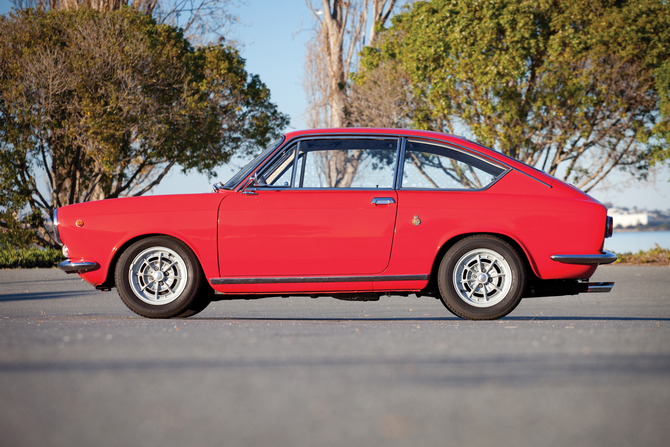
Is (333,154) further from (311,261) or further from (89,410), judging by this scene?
(89,410)

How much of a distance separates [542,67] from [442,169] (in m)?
13.6

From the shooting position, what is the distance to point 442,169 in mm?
5723

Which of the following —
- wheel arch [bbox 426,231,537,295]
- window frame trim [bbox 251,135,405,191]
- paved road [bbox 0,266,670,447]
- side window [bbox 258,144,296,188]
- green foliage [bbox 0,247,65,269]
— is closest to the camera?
paved road [bbox 0,266,670,447]

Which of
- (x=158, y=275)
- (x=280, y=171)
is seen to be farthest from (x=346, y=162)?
(x=158, y=275)

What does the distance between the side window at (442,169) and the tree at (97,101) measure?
12.7 metres

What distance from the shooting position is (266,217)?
5309mm

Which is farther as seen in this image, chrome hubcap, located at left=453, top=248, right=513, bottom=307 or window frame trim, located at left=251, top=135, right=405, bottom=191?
window frame trim, located at left=251, top=135, right=405, bottom=191

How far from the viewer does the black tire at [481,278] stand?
17.4 feet

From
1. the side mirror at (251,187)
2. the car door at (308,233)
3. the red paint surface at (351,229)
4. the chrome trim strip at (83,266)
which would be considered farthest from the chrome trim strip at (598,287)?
the chrome trim strip at (83,266)

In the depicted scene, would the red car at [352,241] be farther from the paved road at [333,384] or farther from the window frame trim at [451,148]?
the paved road at [333,384]

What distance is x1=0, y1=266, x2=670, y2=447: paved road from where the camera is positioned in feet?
7.32

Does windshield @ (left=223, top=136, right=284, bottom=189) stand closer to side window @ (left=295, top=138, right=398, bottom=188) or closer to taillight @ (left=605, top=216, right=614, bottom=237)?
side window @ (left=295, top=138, right=398, bottom=188)

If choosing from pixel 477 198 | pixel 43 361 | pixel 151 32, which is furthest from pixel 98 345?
pixel 151 32

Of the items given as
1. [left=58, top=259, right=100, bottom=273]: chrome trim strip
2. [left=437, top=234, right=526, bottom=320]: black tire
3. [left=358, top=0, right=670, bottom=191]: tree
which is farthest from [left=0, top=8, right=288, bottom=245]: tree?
[left=437, top=234, right=526, bottom=320]: black tire
